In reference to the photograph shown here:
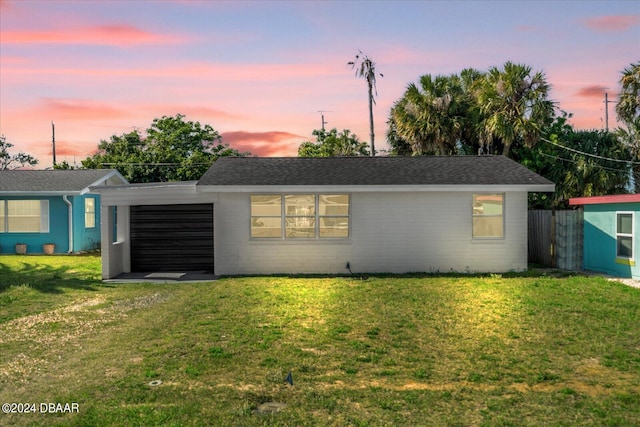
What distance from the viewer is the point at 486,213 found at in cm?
1719

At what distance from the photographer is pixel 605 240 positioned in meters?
17.1

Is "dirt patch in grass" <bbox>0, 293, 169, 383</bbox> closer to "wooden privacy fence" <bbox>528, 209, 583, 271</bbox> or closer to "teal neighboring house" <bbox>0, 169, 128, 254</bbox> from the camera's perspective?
"wooden privacy fence" <bbox>528, 209, 583, 271</bbox>

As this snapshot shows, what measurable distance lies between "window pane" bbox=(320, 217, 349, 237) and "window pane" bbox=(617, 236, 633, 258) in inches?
310

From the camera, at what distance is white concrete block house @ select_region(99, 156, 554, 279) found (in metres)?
16.7

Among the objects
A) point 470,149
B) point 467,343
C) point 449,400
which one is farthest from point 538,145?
point 449,400

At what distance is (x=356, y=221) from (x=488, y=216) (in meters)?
3.97

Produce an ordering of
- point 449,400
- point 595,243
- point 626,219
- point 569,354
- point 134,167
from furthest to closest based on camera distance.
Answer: point 134,167 < point 595,243 < point 626,219 < point 569,354 < point 449,400

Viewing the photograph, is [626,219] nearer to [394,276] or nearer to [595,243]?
[595,243]

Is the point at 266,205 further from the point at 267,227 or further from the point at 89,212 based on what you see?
the point at 89,212

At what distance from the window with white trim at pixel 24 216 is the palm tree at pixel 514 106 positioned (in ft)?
71.6

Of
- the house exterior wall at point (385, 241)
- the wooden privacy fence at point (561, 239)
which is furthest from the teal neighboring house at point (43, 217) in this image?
the wooden privacy fence at point (561, 239)

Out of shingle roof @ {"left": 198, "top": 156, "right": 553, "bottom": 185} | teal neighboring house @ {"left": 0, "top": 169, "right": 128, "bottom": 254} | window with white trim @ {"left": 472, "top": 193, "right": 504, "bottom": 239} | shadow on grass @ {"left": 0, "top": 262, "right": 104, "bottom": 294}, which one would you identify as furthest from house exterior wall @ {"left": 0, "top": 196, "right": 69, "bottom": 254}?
window with white trim @ {"left": 472, "top": 193, "right": 504, "bottom": 239}

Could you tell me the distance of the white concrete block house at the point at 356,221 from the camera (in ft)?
54.7

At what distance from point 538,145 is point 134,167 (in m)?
29.6
